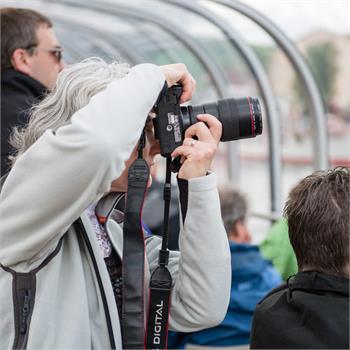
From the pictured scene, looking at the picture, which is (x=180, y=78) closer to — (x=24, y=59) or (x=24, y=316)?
(x=24, y=316)

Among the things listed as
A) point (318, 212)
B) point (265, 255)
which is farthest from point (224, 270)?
point (265, 255)

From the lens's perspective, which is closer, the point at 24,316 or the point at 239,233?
the point at 24,316

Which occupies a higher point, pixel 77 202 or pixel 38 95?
pixel 38 95

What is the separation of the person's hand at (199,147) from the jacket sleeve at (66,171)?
16cm

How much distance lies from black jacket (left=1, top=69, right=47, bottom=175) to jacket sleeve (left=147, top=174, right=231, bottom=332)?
104cm

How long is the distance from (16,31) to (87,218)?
1.43m

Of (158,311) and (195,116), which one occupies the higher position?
(195,116)

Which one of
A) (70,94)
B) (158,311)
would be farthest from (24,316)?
(70,94)

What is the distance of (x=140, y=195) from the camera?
150 centimetres

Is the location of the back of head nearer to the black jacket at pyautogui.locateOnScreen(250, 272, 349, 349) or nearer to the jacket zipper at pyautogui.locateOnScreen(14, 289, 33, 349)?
the black jacket at pyautogui.locateOnScreen(250, 272, 349, 349)

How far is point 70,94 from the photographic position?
1519 millimetres

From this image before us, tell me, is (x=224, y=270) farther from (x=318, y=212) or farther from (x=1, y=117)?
(x=1, y=117)

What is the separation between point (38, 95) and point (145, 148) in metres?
1.13

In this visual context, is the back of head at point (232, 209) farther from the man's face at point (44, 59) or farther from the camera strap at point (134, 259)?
the camera strap at point (134, 259)
